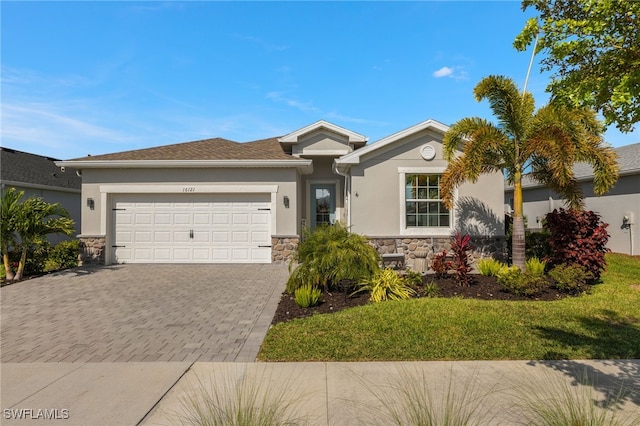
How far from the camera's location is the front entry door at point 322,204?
14.9m

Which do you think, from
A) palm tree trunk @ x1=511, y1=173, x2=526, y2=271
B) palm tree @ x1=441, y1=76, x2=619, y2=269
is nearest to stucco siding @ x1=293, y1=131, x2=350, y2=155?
palm tree @ x1=441, y1=76, x2=619, y2=269

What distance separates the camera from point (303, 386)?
3.86 meters

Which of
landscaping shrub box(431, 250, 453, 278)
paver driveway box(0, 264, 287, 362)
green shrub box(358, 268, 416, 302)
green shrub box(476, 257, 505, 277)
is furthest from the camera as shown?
green shrub box(476, 257, 505, 277)

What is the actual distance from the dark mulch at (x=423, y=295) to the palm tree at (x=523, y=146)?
56.4 inches

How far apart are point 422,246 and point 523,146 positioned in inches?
167

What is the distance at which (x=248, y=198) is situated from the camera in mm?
13117

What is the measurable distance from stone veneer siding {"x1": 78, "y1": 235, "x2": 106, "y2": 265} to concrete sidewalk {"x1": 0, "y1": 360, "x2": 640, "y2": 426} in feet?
31.0

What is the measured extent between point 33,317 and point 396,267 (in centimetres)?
904

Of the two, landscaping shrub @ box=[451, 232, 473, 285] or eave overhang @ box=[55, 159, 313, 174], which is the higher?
eave overhang @ box=[55, 159, 313, 174]

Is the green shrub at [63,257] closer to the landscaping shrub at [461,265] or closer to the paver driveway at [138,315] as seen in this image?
the paver driveway at [138,315]

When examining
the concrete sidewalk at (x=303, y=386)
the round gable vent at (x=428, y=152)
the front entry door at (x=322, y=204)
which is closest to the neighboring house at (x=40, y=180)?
the front entry door at (x=322, y=204)

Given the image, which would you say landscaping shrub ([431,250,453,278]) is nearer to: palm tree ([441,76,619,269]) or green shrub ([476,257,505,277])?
green shrub ([476,257,505,277])

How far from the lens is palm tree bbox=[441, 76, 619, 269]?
8.70 meters

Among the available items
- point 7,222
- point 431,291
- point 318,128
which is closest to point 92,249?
point 7,222
